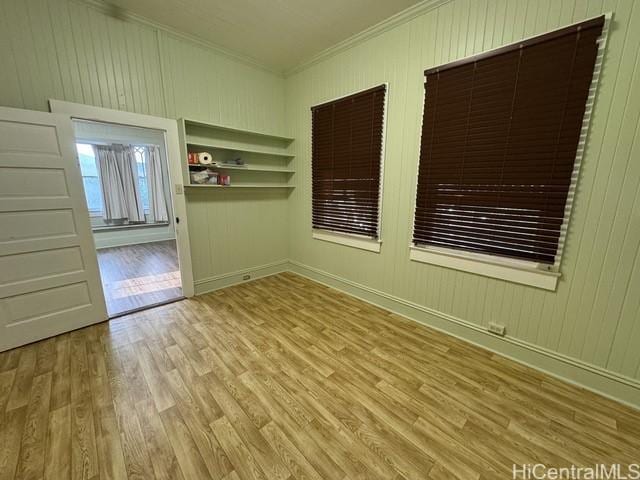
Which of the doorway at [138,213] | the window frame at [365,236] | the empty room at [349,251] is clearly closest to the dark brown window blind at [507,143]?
the empty room at [349,251]

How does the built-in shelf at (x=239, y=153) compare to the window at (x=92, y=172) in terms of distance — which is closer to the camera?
the built-in shelf at (x=239, y=153)

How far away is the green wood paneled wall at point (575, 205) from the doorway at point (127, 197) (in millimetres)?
3931

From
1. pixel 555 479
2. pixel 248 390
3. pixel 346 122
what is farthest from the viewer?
pixel 346 122

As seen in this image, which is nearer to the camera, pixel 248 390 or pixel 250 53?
pixel 248 390

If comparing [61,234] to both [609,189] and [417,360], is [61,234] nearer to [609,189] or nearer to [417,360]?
[417,360]

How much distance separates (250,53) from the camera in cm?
327

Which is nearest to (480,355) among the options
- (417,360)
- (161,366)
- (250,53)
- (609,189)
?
(417,360)

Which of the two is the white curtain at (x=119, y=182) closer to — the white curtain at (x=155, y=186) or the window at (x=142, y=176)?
Answer: the window at (x=142, y=176)

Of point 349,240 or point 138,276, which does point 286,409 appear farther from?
point 138,276

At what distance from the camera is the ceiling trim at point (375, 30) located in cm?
231

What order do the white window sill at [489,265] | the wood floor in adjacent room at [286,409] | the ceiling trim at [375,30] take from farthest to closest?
the ceiling trim at [375,30] → the white window sill at [489,265] → the wood floor in adjacent room at [286,409]

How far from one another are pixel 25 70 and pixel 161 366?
2.70 meters

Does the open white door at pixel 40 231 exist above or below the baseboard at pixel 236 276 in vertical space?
above

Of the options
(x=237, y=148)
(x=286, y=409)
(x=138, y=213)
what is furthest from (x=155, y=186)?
(x=286, y=409)
